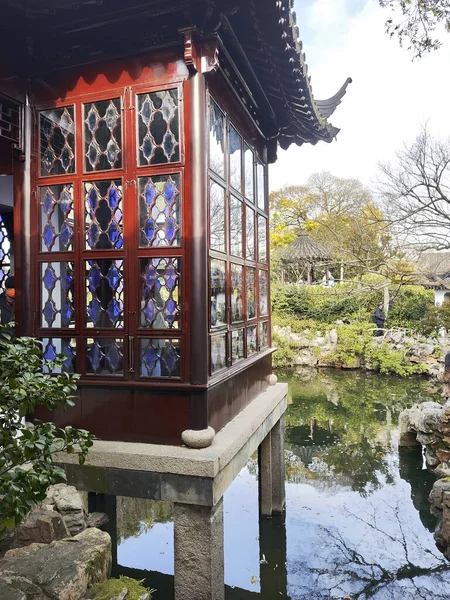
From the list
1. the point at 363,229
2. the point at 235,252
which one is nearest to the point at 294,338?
the point at 363,229

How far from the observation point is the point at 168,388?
339 centimetres

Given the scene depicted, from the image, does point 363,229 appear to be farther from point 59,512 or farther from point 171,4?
point 59,512

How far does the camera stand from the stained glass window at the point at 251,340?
4655mm

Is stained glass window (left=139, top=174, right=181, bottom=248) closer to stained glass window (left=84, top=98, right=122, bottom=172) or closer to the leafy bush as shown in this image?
stained glass window (left=84, top=98, right=122, bottom=172)

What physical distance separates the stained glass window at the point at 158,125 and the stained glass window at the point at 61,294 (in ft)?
3.27

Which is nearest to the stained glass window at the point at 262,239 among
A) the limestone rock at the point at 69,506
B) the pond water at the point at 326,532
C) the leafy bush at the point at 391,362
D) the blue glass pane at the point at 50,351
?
the blue glass pane at the point at 50,351

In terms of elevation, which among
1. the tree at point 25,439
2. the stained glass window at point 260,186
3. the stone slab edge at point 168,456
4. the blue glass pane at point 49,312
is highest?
the stained glass window at point 260,186

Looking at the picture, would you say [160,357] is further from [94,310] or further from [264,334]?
[264,334]

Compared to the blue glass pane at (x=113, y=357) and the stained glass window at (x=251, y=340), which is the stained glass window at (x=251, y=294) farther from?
the blue glass pane at (x=113, y=357)

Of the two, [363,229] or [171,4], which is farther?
[363,229]

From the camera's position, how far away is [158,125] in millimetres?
3613

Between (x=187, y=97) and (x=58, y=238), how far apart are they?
1399 millimetres

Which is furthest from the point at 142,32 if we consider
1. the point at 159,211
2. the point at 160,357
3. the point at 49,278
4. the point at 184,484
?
the point at 184,484

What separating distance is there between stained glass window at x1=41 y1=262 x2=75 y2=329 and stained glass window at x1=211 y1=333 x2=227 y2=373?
106 centimetres
